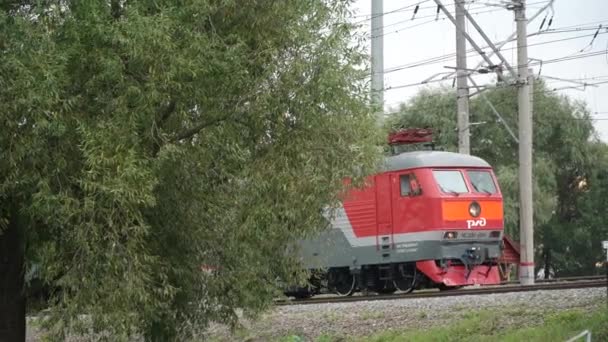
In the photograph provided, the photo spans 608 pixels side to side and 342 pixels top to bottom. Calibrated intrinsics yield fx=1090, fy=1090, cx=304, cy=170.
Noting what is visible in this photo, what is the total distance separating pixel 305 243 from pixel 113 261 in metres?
3.61

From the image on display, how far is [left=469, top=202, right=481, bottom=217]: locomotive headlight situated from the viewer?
24969 mm

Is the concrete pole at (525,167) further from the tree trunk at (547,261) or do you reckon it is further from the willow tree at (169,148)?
the tree trunk at (547,261)

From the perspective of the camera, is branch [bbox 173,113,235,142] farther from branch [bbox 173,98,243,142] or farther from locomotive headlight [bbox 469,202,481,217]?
locomotive headlight [bbox 469,202,481,217]

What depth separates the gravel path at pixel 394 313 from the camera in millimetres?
16359

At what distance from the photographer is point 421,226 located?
24.2 meters

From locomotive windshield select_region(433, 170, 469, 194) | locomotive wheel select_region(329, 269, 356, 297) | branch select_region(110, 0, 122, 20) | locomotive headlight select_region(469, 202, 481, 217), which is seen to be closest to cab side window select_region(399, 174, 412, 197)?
locomotive windshield select_region(433, 170, 469, 194)

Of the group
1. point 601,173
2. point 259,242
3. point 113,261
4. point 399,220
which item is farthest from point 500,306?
point 601,173

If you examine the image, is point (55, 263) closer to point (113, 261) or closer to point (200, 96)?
point (113, 261)

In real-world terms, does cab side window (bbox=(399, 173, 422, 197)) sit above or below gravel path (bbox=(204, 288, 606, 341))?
above

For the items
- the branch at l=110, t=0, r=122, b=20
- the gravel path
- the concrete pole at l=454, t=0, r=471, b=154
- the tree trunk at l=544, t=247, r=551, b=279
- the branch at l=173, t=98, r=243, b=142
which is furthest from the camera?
the tree trunk at l=544, t=247, r=551, b=279

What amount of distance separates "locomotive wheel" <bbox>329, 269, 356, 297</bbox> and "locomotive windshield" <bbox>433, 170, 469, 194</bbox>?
341cm

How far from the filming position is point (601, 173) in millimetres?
57562

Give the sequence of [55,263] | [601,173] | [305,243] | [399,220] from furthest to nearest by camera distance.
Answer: [601,173], [399,220], [305,243], [55,263]

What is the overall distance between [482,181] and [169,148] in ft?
44.6
